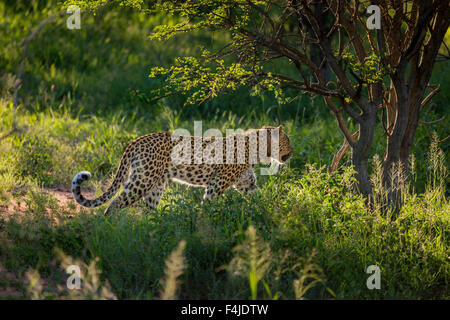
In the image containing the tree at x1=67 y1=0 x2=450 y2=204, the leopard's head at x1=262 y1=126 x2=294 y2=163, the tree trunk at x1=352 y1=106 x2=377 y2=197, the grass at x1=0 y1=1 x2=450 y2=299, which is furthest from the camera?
the leopard's head at x1=262 y1=126 x2=294 y2=163

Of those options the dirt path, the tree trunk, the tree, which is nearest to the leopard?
the dirt path

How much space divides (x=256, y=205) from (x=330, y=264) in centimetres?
116

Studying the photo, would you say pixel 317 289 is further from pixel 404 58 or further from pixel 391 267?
pixel 404 58

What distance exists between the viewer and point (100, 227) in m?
5.11

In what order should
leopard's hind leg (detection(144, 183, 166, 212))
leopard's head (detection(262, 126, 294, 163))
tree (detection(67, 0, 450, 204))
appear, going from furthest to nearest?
leopard's head (detection(262, 126, 294, 163))
leopard's hind leg (detection(144, 183, 166, 212))
tree (detection(67, 0, 450, 204))

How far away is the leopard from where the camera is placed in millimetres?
5922

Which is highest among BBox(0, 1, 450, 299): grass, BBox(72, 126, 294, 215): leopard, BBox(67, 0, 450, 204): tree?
BBox(67, 0, 450, 204): tree

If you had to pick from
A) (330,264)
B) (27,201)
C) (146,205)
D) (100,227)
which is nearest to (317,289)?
(330,264)

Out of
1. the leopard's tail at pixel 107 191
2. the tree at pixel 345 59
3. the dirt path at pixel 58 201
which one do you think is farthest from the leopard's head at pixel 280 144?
the dirt path at pixel 58 201

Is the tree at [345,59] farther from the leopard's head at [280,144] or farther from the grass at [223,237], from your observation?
the leopard's head at [280,144]

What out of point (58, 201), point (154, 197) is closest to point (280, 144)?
point (154, 197)

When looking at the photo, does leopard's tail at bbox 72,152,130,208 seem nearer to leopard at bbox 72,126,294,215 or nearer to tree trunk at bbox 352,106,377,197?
leopard at bbox 72,126,294,215

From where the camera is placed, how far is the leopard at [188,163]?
19.4ft

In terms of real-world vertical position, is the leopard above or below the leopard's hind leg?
above
